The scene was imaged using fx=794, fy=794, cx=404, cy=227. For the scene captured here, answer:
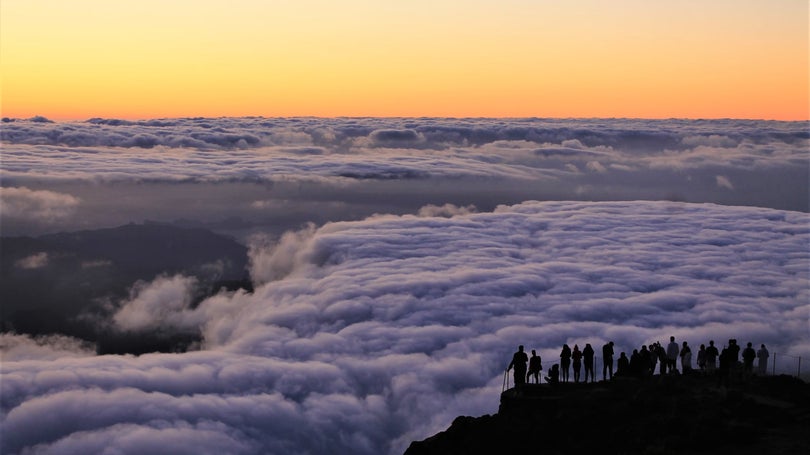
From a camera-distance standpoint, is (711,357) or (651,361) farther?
(651,361)

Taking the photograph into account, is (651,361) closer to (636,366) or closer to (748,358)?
(636,366)

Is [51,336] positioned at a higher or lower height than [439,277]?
lower

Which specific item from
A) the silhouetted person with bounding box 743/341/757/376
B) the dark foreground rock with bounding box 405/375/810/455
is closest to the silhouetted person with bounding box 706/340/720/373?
the dark foreground rock with bounding box 405/375/810/455

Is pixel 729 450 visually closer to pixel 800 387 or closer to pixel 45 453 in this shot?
pixel 800 387

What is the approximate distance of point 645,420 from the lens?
26484 mm

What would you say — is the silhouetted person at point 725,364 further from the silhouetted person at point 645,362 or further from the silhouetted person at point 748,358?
the silhouetted person at point 645,362

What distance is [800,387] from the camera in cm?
2903

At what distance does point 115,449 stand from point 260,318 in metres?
34.2

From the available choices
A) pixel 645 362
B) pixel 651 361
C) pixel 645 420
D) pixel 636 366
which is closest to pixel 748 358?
pixel 651 361

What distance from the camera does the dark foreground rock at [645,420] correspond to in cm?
2428

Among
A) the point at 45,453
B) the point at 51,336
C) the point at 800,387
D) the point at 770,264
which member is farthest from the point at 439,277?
the point at 51,336

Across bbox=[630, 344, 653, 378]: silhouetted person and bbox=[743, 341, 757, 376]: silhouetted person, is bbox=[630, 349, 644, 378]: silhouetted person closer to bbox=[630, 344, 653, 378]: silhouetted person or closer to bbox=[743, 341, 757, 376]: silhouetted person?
bbox=[630, 344, 653, 378]: silhouetted person

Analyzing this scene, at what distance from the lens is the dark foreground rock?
2428cm

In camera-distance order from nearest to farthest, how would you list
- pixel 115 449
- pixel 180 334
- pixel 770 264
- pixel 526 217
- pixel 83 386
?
pixel 115 449 < pixel 83 386 < pixel 770 264 < pixel 526 217 < pixel 180 334
